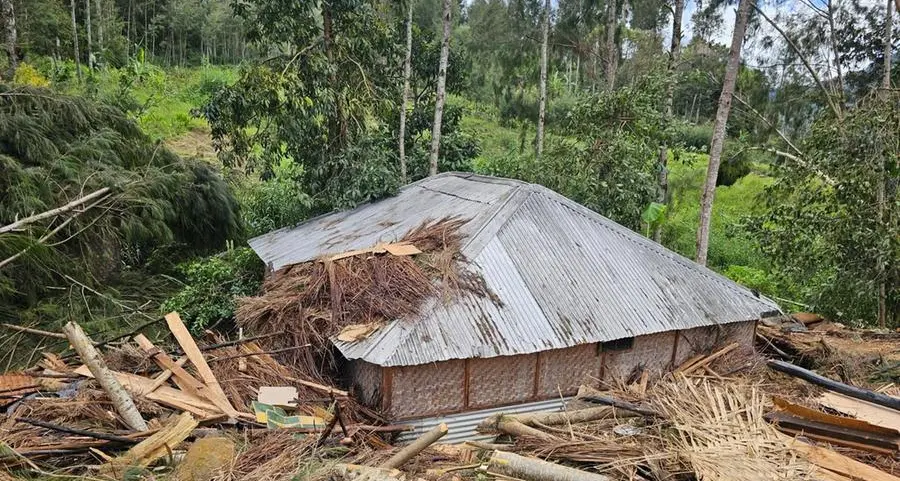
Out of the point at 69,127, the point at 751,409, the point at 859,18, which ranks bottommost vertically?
the point at 751,409

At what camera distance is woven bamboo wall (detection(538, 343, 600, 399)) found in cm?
721

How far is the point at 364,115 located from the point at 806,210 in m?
9.96

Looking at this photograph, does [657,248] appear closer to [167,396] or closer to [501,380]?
[501,380]

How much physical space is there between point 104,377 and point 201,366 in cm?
148

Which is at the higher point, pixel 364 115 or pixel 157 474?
pixel 364 115

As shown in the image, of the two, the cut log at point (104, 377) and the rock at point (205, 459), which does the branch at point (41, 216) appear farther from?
the rock at point (205, 459)

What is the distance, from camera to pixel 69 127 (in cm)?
940

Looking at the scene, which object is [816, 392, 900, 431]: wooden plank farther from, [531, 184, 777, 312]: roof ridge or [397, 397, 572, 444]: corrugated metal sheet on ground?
[397, 397, 572, 444]: corrugated metal sheet on ground

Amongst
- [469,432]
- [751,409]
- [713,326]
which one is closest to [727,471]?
[751,409]

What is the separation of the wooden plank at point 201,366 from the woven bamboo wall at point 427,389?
184 centimetres

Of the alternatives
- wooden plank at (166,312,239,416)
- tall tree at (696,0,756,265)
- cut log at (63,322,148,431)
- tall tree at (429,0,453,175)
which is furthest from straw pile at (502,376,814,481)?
tall tree at (429,0,453,175)

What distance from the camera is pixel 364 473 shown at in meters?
4.80

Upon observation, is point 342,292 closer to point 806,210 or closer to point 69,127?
point 69,127

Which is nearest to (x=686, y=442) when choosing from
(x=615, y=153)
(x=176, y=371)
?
(x=176, y=371)
